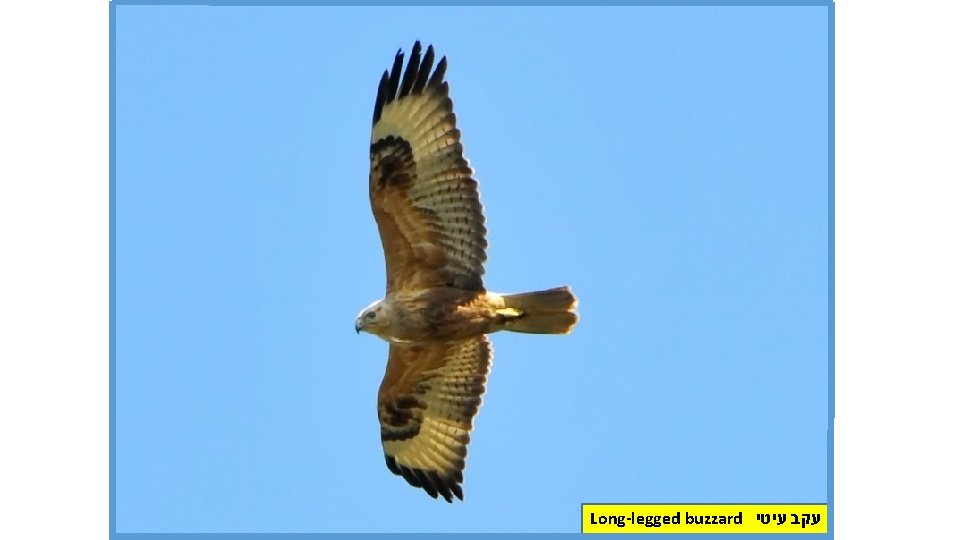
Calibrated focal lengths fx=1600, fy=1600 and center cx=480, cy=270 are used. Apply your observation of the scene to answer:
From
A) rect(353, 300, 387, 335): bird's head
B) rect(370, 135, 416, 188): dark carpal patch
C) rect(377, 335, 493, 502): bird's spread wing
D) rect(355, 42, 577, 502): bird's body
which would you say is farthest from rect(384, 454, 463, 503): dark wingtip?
rect(370, 135, 416, 188): dark carpal patch

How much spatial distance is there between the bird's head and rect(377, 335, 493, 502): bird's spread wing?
54 cm

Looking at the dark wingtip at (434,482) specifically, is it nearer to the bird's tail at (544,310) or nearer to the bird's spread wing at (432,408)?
the bird's spread wing at (432,408)

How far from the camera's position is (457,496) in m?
10.0

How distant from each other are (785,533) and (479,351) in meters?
2.16

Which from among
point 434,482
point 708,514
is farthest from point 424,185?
point 708,514

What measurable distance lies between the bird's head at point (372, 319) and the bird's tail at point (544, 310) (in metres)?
0.71

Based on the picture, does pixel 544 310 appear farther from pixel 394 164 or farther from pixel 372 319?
pixel 394 164

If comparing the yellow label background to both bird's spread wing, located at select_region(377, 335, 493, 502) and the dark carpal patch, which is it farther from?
the dark carpal patch

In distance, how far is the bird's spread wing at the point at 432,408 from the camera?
9867 millimetres

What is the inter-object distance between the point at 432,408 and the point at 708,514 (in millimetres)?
1905

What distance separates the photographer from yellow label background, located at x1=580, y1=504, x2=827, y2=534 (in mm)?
9000

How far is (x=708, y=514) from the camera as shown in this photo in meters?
9.18
